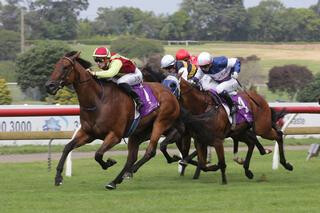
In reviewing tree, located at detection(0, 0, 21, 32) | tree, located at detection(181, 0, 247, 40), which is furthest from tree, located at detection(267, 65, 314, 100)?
tree, located at detection(0, 0, 21, 32)

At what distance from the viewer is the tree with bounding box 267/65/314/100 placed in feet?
125

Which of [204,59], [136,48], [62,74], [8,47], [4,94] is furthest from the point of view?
[8,47]

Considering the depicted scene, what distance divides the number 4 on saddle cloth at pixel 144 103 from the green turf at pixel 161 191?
2.35 ft

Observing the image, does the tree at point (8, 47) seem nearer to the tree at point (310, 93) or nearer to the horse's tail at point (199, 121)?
the tree at point (310, 93)

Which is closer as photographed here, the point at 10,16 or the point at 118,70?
the point at 118,70

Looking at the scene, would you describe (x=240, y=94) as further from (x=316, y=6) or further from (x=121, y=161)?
(x=316, y=6)

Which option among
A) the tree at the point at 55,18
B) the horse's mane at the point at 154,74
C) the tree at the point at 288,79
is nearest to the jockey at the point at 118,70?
the horse's mane at the point at 154,74

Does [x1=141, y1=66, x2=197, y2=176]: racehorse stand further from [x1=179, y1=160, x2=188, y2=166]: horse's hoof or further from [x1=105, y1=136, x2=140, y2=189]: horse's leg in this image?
[x1=105, y1=136, x2=140, y2=189]: horse's leg

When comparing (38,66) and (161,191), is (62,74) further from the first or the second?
(38,66)

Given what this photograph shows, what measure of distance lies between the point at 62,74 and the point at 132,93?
0.93 m

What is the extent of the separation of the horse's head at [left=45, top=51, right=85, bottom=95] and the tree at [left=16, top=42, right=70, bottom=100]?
26204mm

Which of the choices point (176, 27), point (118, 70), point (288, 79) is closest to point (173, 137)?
point (118, 70)

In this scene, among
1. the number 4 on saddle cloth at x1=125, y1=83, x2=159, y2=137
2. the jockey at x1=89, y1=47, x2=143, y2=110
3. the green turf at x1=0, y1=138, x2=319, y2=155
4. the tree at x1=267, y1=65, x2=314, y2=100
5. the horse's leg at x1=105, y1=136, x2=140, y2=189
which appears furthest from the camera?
the tree at x1=267, y1=65, x2=314, y2=100

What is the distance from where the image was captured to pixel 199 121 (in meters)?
9.59
